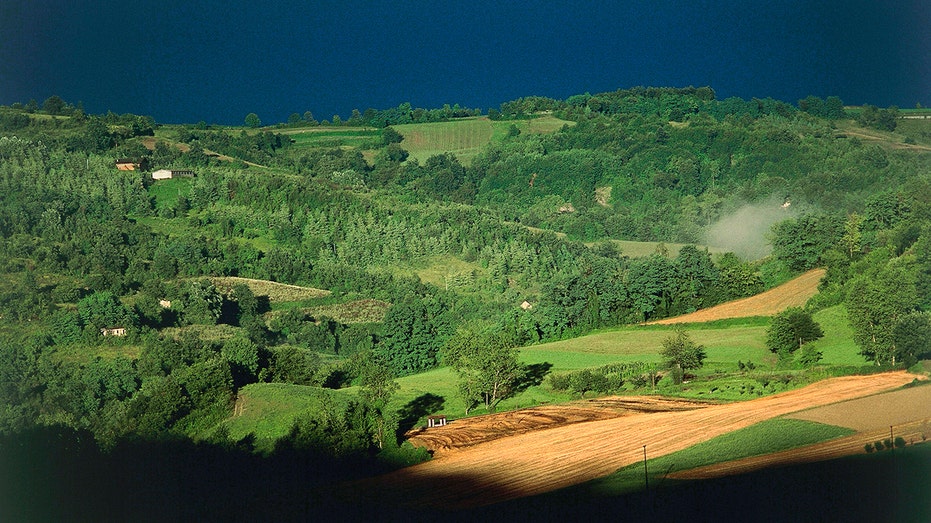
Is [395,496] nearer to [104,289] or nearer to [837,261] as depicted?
[837,261]

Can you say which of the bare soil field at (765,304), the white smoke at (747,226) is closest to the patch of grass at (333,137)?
the white smoke at (747,226)

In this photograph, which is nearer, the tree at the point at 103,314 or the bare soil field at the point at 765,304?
the bare soil field at the point at 765,304

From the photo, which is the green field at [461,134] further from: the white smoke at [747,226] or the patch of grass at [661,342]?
the patch of grass at [661,342]

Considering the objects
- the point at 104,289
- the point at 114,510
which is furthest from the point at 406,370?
the point at 114,510

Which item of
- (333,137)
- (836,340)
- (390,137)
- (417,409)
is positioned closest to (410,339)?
(417,409)

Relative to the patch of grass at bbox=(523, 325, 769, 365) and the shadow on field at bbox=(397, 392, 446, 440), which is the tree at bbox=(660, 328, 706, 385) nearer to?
the patch of grass at bbox=(523, 325, 769, 365)
